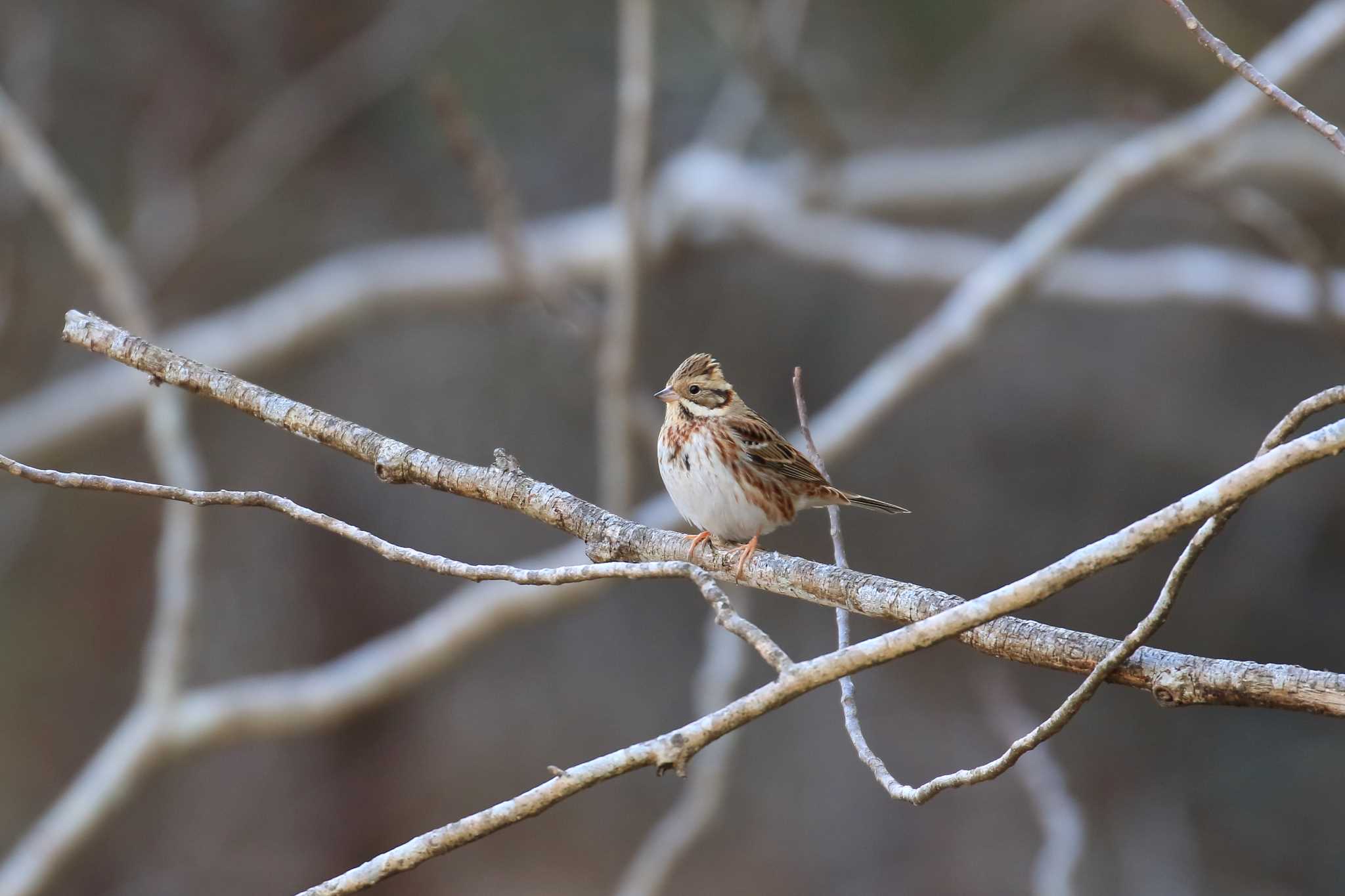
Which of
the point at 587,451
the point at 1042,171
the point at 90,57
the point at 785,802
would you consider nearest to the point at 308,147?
the point at 90,57

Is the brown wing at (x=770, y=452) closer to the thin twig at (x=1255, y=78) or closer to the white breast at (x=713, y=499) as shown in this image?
the white breast at (x=713, y=499)

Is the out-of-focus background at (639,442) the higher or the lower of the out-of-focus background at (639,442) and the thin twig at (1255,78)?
the higher

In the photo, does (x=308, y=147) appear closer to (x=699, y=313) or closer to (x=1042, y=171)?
(x=699, y=313)

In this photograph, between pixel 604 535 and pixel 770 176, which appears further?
pixel 770 176

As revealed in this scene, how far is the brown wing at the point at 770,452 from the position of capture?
4.09 metres

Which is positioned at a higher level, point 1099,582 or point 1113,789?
point 1099,582

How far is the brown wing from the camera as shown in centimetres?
409

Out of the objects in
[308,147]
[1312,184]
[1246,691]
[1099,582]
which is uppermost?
[308,147]

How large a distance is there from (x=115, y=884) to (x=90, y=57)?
6.84 metres

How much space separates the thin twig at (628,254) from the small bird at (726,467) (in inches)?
84.3

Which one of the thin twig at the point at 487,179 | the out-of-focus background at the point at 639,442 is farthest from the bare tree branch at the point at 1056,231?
the thin twig at the point at 487,179

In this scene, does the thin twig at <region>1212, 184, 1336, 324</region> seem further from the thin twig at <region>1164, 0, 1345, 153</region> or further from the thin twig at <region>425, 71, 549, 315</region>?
the thin twig at <region>1164, 0, 1345, 153</region>

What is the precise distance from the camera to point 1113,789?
8875 mm

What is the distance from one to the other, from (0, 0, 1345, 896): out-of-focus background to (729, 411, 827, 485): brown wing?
408cm
